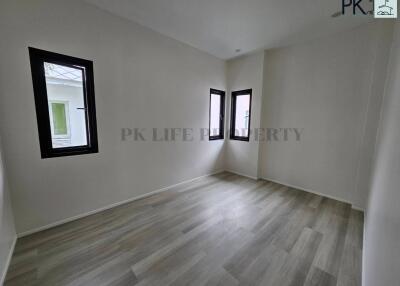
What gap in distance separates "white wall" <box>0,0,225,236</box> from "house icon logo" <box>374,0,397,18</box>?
2598mm

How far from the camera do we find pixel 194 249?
1.76 m

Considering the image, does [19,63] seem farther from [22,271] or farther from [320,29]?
[320,29]

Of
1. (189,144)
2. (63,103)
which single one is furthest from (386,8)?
(63,103)

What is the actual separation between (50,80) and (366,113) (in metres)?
4.25

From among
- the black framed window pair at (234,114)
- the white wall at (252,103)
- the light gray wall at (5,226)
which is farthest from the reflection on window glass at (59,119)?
the white wall at (252,103)

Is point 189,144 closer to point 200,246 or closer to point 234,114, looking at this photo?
point 234,114

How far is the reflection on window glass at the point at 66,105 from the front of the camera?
6.54 ft

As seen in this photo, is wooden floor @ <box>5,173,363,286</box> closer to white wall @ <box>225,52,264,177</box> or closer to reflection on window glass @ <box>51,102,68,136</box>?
reflection on window glass @ <box>51,102,68,136</box>

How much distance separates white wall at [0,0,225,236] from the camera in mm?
1769

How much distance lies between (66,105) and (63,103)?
41 mm

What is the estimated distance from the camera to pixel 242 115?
4148 millimetres

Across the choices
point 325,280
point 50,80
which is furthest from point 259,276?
point 50,80

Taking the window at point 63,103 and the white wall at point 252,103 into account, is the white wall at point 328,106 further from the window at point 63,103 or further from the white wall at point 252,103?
the window at point 63,103

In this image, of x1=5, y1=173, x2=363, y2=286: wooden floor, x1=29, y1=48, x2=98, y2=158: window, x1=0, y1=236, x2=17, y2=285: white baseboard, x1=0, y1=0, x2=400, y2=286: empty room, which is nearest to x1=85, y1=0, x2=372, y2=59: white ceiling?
x1=0, y1=0, x2=400, y2=286: empty room
